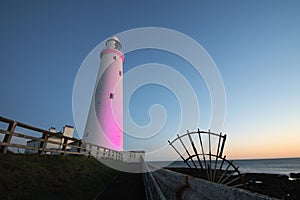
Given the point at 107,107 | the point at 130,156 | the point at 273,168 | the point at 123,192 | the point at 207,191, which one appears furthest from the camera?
the point at 273,168

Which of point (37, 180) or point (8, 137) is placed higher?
point (8, 137)

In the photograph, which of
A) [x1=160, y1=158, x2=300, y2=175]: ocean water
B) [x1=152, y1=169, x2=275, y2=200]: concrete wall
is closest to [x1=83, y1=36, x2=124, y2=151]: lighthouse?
[x1=152, y1=169, x2=275, y2=200]: concrete wall

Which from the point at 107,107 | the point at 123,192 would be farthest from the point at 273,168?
the point at 123,192

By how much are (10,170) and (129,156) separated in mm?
28147

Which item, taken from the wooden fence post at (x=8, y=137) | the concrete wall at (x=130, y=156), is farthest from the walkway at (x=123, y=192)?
the concrete wall at (x=130, y=156)

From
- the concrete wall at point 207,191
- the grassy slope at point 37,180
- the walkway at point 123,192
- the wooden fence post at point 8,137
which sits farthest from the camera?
the walkway at point 123,192

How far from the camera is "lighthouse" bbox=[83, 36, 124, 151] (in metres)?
20.2

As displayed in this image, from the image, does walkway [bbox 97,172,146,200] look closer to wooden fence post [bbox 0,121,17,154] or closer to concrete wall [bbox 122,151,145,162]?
wooden fence post [bbox 0,121,17,154]

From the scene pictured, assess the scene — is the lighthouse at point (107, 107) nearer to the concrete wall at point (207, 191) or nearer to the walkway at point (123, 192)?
the walkway at point (123, 192)

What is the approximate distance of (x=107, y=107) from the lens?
68.6 ft

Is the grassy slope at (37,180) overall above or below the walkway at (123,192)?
above

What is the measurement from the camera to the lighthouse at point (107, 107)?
2022cm

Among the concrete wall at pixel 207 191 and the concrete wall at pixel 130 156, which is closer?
the concrete wall at pixel 207 191

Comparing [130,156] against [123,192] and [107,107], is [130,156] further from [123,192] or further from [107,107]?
[123,192]
